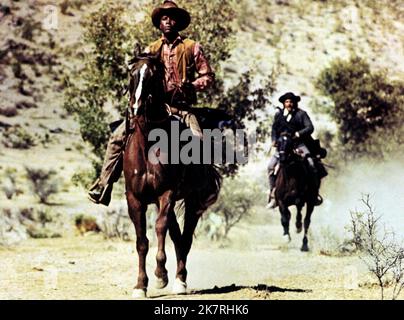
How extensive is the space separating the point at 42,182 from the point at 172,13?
1924 centimetres

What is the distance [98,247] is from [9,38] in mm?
29234

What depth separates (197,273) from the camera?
1606 cm

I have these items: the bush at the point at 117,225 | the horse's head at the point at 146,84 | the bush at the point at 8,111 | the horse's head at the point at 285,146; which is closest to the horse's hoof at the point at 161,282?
the horse's head at the point at 146,84

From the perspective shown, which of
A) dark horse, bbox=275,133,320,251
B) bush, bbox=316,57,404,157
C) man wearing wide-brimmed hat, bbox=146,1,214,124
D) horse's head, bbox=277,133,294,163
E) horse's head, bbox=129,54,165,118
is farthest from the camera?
bush, bbox=316,57,404,157

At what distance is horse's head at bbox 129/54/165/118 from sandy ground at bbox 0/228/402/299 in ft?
7.39

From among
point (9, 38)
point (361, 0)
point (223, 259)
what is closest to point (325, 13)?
point (361, 0)

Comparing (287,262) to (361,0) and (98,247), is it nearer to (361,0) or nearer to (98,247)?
(98,247)

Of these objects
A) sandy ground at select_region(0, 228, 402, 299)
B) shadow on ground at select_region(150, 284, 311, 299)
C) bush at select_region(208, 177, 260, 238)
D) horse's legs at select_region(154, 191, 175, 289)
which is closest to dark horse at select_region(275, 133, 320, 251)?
sandy ground at select_region(0, 228, 402, 299)

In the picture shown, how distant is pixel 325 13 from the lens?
184 feet

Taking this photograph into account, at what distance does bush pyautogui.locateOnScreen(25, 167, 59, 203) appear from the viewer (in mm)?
31250

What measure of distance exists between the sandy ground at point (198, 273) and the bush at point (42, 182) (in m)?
9.12
